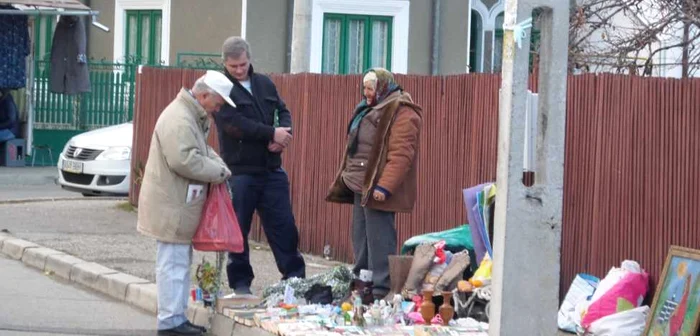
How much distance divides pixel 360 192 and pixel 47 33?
16.7 m

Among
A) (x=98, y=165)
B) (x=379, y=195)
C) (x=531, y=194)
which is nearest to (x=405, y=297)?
(x=379, y=195)

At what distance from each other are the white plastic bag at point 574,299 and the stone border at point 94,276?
226 cm

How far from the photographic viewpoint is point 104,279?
11109 millimetres

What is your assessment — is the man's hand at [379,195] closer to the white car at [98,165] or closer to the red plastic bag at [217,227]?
the red plastic bag at [217,227]

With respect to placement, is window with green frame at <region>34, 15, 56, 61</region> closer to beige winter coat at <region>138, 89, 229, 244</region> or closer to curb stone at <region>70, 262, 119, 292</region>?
curb stone at <region>70, 262, 119, 292</region>

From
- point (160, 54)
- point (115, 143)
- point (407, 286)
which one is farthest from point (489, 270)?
point (160, 54)

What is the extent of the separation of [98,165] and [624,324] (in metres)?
10.4

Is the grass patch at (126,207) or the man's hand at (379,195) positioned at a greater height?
the man's hand at (379,195)

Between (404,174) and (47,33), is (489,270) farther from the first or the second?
(47,33)

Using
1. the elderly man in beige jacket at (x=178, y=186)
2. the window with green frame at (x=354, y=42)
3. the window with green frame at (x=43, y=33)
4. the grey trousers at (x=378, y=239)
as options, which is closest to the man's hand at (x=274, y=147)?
the grey trousers at (x=378, y=239)

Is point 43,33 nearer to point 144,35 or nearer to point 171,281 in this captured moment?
point 144,35

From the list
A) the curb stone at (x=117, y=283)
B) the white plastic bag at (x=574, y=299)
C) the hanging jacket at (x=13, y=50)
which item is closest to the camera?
the white plastic bag at (x=574, y=299)

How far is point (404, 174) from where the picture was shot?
9.38 m

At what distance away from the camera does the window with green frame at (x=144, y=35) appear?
24.4 meters
